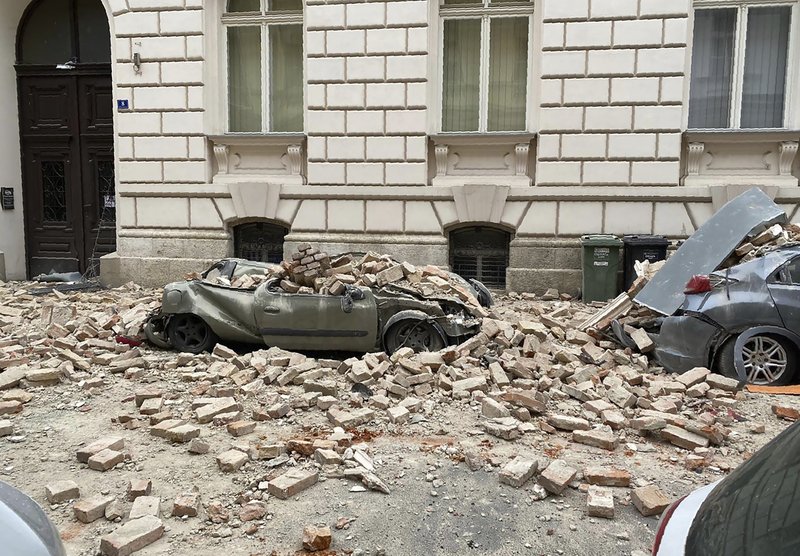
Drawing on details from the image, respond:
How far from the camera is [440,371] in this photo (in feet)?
18.6

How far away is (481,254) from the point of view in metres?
10.8

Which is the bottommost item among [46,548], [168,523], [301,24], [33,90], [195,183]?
[168,523]

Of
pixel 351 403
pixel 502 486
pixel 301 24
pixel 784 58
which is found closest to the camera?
pixel 502 486

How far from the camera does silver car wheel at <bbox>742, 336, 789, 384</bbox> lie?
18.6 ft

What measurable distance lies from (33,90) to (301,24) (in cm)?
610

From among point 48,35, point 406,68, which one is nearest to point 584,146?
point 406,68

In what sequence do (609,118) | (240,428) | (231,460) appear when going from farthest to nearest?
(609,118) < (240,428) < (231,460)

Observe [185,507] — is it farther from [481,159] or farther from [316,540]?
[481,159]

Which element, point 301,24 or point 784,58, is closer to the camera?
point 784,58

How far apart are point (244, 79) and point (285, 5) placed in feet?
5.00

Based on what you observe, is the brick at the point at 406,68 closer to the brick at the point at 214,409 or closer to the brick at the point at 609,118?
the brick at the point at 609,118

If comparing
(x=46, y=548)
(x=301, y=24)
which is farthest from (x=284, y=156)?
(x=46, y=548)

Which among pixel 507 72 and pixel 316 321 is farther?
pixel 507 72

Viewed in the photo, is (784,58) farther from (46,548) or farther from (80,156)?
(80,156)
